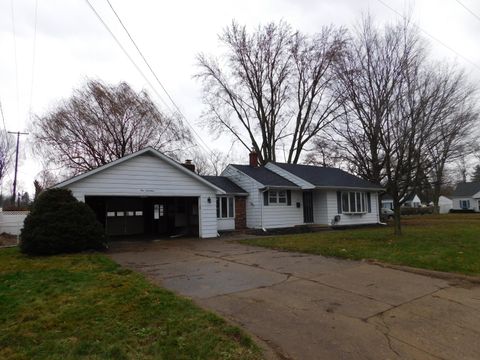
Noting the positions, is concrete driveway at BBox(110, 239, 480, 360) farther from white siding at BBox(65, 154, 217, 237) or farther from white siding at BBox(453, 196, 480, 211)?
white siding at BBox(453, 196, 480, 211)

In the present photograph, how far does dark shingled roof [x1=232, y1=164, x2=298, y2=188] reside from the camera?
66.7ft

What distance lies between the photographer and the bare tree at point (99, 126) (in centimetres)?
2617

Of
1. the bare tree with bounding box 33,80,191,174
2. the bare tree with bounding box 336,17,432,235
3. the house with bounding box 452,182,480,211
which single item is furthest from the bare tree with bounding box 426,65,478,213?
the house with bounding box 452,182,480,211

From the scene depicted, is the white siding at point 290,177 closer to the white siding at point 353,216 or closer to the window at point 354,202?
the white siding at point 353,216

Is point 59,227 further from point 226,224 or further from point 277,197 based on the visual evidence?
point 277,197

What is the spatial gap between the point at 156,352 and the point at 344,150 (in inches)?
999

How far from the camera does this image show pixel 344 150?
2708cm

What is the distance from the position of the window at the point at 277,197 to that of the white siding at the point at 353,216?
9.43 ft

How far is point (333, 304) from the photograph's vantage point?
5645 mm

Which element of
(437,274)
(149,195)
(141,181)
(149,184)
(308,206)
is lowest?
(437,274)

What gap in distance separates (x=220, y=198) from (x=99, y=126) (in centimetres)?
1321

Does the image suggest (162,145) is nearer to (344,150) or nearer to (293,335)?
(344,150)

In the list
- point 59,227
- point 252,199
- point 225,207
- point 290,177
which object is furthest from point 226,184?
point 59,227

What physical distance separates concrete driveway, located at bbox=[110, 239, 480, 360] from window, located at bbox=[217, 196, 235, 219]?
962 centimetres
